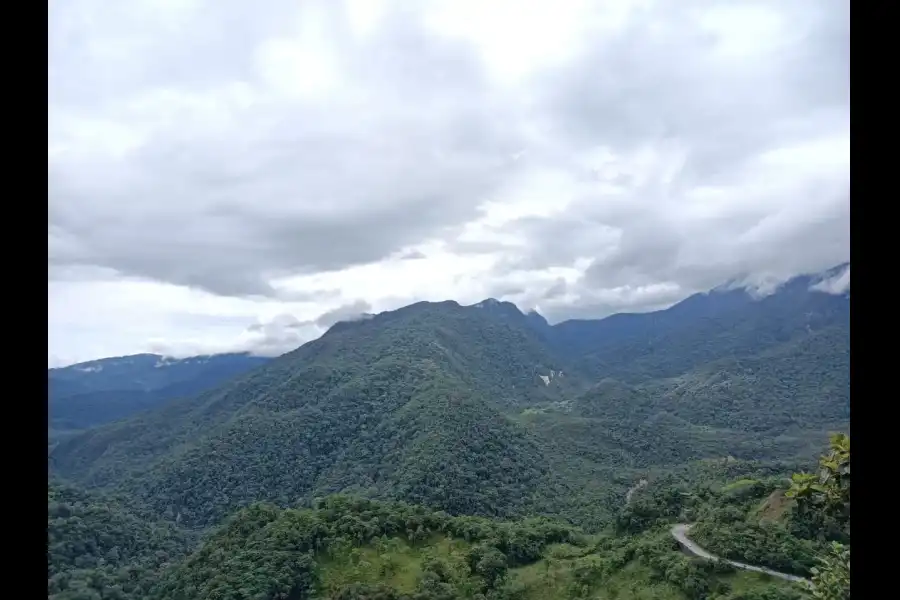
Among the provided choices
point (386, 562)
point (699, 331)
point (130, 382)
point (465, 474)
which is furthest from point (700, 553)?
point (130, 382)

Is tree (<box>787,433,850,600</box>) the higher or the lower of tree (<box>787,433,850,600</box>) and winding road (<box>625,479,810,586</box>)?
the higher

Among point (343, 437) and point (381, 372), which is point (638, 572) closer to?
point (343, 437)

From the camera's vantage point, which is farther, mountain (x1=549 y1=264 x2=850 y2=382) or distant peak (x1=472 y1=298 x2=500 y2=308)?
distant peak (x1=472 y1=298 x2=500 y2=308)

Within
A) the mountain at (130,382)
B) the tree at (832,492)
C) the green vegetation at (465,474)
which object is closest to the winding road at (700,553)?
the green vegetation at (465,474)

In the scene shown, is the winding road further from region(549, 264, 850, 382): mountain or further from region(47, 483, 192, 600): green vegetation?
region(549, 264, 850, 382): mountain

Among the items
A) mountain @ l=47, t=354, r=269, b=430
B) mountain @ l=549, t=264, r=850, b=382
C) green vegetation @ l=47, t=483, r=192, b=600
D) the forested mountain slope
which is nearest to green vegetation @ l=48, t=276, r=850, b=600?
green vegetation @ l=47, t=483, r=192, b=600
